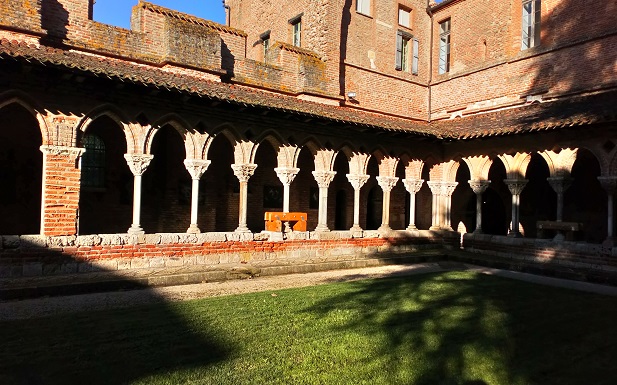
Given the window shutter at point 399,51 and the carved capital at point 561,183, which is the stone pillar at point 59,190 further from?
the window shutter at point 399,51

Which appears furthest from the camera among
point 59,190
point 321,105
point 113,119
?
point 321,105

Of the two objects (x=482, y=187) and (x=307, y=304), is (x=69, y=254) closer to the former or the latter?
(x=307, y=304)

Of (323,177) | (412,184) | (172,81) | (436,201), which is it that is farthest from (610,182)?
(172,81)

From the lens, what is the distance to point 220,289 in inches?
316

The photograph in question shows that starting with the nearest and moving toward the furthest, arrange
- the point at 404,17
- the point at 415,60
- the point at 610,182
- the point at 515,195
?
the point at 610,182 → the point at 515,195 → the point at 404,17 → the point at 415,60

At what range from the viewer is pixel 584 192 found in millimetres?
14352

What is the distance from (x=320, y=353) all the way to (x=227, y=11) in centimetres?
1954

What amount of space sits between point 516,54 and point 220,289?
12935 millimetres

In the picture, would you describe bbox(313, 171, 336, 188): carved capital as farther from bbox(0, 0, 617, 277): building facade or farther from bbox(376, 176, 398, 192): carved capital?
bbox(376, 176, 398, 192): carved capital

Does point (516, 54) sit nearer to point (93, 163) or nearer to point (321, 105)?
point (321, 105)

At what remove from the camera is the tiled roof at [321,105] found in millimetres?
8325

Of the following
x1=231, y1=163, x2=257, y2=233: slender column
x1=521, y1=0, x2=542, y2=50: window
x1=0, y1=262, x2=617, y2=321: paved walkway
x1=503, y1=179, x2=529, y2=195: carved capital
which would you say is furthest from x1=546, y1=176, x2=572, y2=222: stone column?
x1=231, y1=163, x2=257, y2=233: slender column

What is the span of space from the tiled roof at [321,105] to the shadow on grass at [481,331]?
16.3 ft

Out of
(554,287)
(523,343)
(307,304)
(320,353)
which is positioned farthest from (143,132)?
(554,287)
